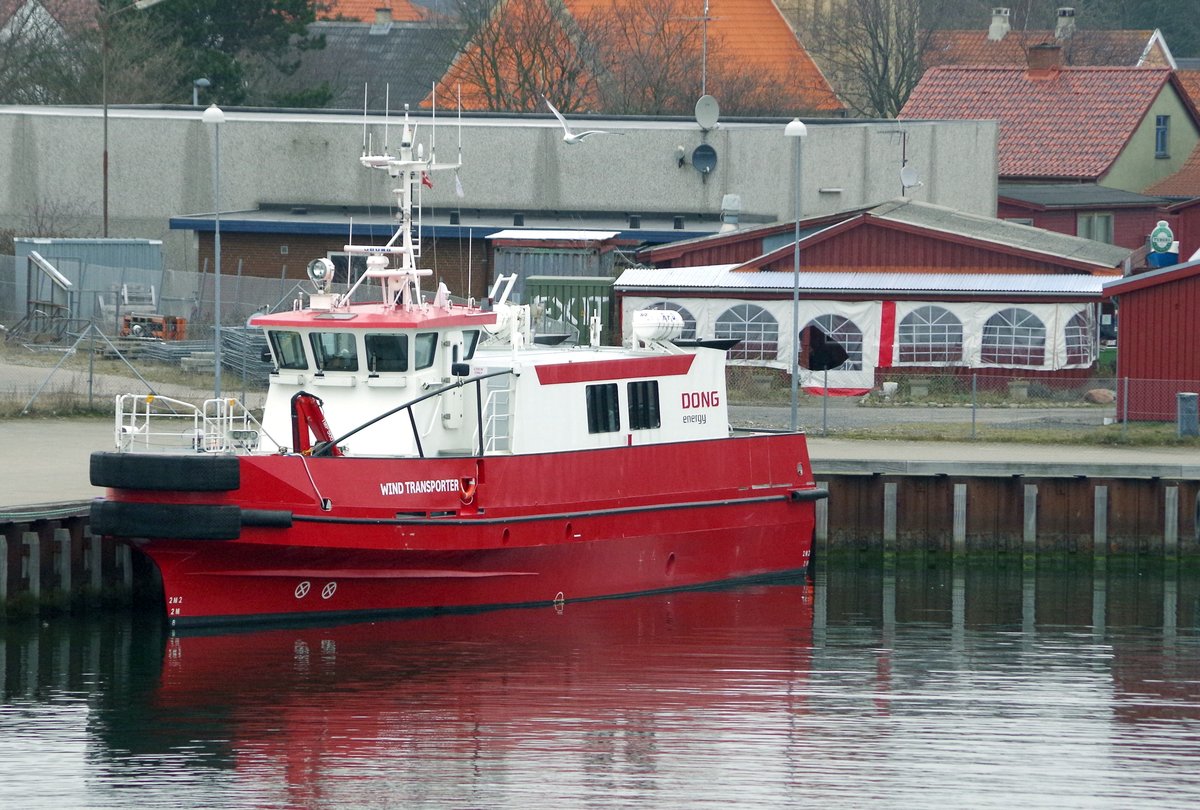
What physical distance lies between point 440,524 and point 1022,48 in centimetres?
5278

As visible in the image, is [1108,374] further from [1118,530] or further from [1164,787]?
[1164,787]

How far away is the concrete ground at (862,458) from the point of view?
76.8 ft

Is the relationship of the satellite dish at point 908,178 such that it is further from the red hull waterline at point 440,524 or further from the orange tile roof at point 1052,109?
the red hull waterline at point 440,524

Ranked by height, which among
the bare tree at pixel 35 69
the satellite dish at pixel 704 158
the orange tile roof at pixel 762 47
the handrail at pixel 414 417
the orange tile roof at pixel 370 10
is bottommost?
the handrail at pixel 414 417

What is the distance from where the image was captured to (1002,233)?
36.4 metres

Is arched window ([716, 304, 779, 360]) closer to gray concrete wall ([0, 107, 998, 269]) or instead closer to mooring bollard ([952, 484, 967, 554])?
gray concrete wall ([0, 107, 998, 269])

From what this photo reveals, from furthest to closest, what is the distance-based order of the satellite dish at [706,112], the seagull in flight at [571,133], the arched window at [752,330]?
the satellite dish at [706,112] → the seagull in flight at [571,133] → the arched window at [752,330]

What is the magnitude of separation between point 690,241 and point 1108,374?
27.7 feet

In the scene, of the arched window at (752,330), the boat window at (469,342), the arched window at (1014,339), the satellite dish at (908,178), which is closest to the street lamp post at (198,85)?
the satellite dish at (908,178)

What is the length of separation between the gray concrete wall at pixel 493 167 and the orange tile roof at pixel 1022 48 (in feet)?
82.1

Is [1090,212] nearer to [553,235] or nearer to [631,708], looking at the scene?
[553,235]

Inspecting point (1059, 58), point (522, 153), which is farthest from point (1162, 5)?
point (522, 153)

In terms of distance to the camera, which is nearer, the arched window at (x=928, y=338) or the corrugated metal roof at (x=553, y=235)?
the arched window at (x=928, y=338)

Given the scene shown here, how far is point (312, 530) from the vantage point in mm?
19641
